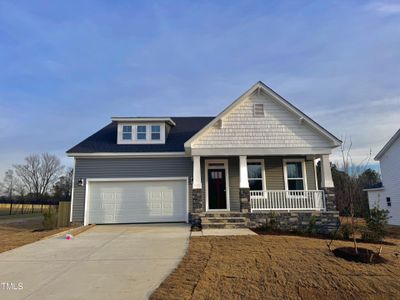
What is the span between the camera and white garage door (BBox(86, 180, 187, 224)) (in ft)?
47.2

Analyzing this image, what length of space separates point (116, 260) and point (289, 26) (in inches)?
445

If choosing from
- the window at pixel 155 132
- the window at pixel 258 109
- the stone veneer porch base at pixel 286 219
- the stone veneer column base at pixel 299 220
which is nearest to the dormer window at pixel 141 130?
the window at pixel 155 132

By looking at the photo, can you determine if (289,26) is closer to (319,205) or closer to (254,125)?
(254,125)

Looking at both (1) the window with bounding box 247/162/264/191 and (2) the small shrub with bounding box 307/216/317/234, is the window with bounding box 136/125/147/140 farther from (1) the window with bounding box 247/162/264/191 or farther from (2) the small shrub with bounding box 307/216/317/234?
(2) the small shrub with bounding box 307/216/317/234

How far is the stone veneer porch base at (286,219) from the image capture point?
12109 millimetres

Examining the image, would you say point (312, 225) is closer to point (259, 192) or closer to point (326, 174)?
point (326, 174)

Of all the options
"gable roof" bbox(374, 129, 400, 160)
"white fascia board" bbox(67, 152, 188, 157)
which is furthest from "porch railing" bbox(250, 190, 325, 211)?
"gable roof" bbox(374, 129, 400, 160)

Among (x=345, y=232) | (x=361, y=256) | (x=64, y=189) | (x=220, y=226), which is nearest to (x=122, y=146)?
(x=220, y=226)

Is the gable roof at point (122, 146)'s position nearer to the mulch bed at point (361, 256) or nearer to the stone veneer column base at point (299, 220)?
the stone veneer column base at point (299, 220)

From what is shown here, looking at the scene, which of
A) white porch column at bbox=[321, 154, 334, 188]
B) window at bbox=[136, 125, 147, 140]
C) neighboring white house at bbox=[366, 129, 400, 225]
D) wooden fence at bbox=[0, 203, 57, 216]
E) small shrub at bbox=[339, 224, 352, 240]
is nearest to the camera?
small shrub at bbox=[339, 224, 352, 240]

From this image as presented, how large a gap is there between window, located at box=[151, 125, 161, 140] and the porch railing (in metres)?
6.05

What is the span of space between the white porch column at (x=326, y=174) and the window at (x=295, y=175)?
1.68m

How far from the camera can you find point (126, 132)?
1584 centimetres

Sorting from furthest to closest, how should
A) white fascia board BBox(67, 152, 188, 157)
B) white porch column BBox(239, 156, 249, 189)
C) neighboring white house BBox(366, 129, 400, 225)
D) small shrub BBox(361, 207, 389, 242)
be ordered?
1. neighboring white house BBox(366, 129, 400, 225)
2. white fascia board BBox(67, 152, 188, 157)
3. white porch column BBox(239, 156, 249, 189)
4. small shrub BBox(361, 207, 389, 242)
